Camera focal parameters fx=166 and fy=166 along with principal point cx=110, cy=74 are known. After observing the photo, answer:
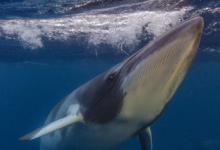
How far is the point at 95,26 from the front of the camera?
14172mm

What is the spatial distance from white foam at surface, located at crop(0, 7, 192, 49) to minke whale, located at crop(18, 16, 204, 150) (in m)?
9.78

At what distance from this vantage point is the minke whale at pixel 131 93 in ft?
7.25

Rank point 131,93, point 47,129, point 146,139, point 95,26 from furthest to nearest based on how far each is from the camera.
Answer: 1. point 95,26
2. point 146,139
3. point 47,129
4. point 131,93

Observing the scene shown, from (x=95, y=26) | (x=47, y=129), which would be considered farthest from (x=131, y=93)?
(x=95, y=26)

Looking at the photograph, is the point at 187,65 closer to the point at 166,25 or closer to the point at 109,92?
the point at 109,92

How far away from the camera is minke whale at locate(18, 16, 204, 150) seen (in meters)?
2.21

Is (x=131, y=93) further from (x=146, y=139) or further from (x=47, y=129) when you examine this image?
(x=146, y=139)

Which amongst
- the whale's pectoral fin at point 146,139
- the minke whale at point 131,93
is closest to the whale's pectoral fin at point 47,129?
the minke whale at point 131,93

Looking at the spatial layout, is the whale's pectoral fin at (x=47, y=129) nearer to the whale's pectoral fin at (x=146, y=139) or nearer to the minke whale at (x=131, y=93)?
the minke whale at (x=131, y=93)

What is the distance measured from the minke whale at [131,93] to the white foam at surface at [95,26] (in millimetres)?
9780

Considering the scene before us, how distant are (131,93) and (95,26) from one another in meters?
12.5

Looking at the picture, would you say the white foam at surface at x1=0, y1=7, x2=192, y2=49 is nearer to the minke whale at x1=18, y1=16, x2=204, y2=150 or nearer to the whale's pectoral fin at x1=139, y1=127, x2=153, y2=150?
the whale's pectoral fin at x1=139, y1=127, x2=153, y2=150

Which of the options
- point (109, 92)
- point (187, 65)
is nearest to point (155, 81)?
point (187, 65)

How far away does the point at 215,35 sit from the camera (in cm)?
1603
